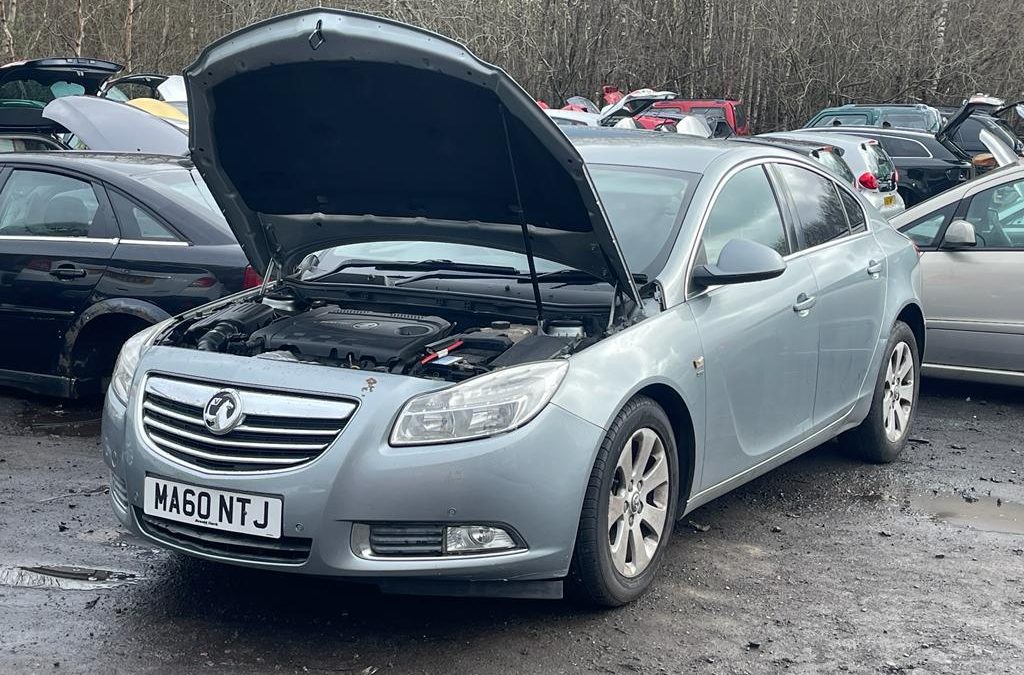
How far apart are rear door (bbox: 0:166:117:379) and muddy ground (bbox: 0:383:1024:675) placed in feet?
4.15

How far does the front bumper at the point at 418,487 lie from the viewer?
3.70 meters

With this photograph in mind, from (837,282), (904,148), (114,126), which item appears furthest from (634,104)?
(837,282)

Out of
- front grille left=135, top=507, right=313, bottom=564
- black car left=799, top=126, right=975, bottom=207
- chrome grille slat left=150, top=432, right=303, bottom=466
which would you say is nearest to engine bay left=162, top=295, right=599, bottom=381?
chrome grille slat left=150, top=432, right=303, bottom=466

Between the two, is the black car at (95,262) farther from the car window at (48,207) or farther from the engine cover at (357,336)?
the engine cover at (357,336)

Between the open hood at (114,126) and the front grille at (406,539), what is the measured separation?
258 inches

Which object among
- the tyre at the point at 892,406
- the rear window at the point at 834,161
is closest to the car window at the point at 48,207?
the tyre at the point at 892,406

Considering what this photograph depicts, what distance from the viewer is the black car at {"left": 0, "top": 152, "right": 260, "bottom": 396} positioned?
6.60m

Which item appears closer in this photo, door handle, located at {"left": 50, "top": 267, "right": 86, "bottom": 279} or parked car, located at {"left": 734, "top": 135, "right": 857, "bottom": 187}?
door handle, located at {"left": 50, "top": 267, "right": 86, "bottom": 279}

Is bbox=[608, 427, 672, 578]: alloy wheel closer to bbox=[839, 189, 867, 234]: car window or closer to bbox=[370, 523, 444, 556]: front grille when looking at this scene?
bbox=[370, 523, 444, 556]: front grille

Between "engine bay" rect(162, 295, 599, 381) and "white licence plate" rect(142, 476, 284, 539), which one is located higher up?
"engine bay" rect(162, 295, 599, 381)

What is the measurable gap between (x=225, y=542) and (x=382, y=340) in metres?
0.91

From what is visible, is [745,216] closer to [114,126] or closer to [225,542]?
[225,542]

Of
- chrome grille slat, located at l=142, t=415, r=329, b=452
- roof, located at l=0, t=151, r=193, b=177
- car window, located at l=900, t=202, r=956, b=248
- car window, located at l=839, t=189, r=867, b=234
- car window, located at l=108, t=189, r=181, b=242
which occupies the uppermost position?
roof, located at l=0, t=151, r=193, b=177

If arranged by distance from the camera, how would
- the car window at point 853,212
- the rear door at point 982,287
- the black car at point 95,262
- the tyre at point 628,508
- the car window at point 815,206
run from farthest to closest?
the rear door at point 982,287 → the black car at point 95,262 → the car window at point 853,212 → the car window at point 815,206 → the tyre at point 628,508
